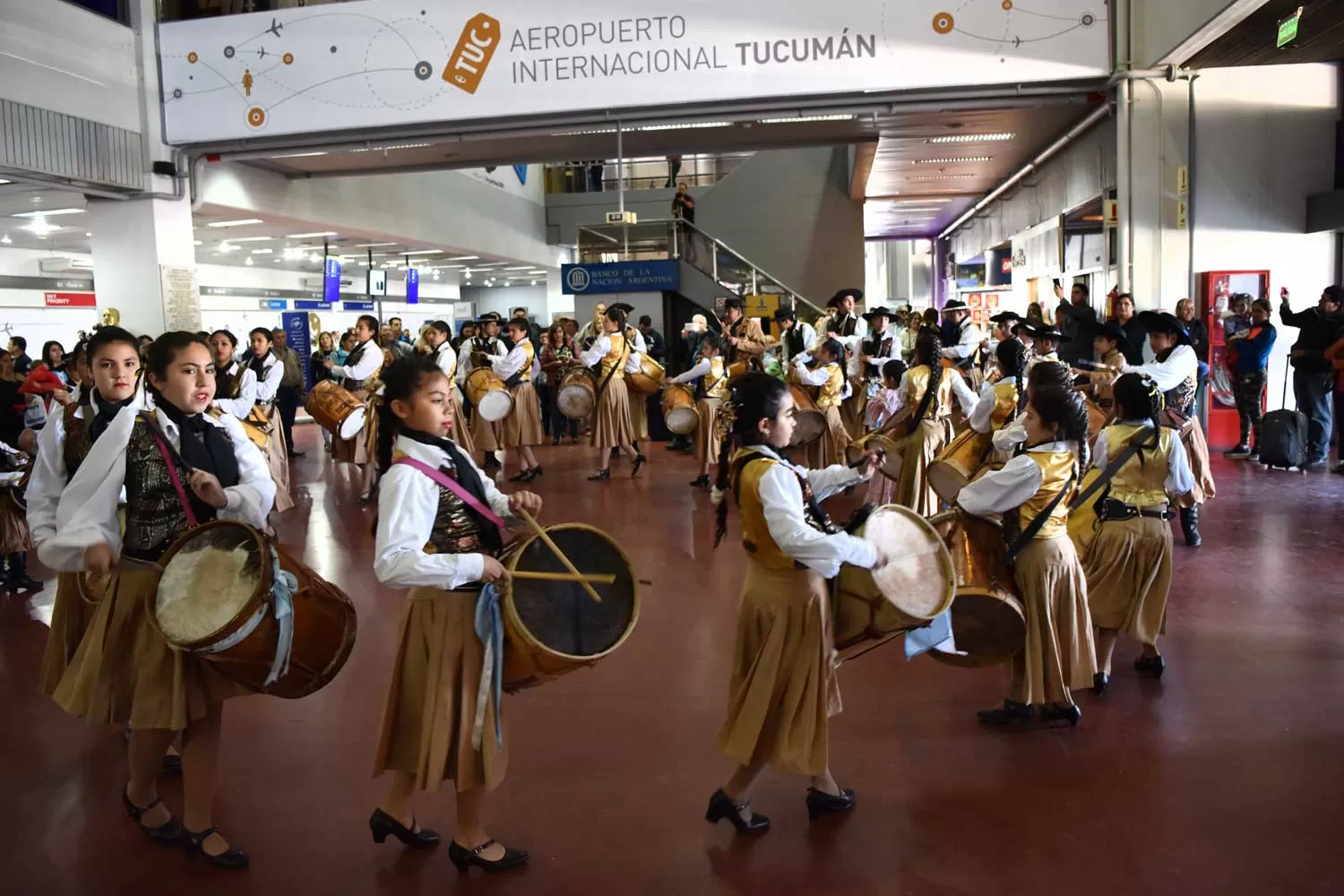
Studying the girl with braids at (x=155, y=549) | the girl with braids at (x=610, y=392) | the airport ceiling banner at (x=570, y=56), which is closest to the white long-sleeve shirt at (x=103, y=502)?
the girl with braids at (x=155, y=549)

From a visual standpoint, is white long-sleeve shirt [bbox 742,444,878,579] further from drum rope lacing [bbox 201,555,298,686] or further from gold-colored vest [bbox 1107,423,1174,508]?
gold-colored vest [bbox 1107,423,1174,508]

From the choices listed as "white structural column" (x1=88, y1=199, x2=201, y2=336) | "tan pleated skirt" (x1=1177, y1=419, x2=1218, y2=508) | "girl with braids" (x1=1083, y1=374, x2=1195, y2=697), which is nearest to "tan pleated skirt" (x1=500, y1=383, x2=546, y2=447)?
"white structural column" (x1=88, y1=199, x2=201, y2=336)

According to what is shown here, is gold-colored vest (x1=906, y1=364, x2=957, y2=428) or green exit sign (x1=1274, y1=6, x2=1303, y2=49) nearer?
gold-colored vest (x1=906, y1=364, x2=957, y2=428)

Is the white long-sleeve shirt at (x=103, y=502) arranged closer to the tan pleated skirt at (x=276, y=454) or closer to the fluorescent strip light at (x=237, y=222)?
the tan pleated skirt at (x=276, y=454)

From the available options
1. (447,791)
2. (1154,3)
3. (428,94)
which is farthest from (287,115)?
(447,791)

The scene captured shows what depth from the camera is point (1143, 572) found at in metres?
3.72

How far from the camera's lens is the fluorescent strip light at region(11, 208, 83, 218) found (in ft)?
38.1

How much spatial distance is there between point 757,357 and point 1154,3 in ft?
13.6

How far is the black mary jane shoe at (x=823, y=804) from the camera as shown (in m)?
2.88

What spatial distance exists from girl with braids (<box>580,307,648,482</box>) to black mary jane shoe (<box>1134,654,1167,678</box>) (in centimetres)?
574

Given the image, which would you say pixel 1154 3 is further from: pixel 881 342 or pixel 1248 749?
pixel 1248 749

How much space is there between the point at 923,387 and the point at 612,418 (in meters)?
3.88

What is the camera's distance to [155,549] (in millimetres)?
2686

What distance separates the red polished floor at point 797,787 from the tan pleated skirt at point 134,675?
45 cm
